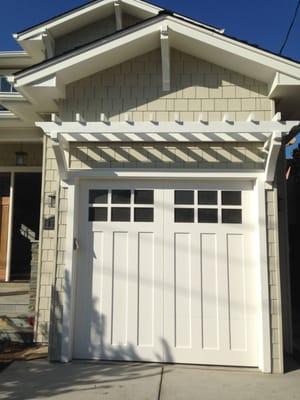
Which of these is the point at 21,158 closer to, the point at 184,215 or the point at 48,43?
the point at 48,43

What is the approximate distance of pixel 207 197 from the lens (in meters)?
5.14

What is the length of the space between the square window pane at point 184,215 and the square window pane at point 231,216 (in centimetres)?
42

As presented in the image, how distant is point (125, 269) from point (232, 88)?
2772 mm

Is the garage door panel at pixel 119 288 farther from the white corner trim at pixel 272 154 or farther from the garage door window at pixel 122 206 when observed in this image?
the white corner trim at pixel 272 154

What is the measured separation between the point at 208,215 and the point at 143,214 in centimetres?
86

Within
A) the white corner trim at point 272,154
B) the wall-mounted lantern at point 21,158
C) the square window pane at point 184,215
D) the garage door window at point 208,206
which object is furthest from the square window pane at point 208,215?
the wall-mounted lantern at point 21,158

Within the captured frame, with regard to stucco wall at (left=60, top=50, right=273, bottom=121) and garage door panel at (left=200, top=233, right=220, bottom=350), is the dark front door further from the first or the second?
garage door panel at (left=200, top=233, right=220, bottom=350)

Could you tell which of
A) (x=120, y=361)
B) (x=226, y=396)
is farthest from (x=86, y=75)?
(x=226, y=396)

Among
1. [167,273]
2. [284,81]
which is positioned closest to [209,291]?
[167,273]

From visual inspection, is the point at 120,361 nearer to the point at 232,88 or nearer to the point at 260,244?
the point at 260,244

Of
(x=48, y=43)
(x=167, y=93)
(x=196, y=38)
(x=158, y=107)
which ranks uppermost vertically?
(x=48, y=43)

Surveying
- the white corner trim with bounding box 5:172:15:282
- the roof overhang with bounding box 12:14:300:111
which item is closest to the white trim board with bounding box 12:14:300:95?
the roof overhang with bounding box 12:14:300:111

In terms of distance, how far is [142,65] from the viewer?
5.25 m

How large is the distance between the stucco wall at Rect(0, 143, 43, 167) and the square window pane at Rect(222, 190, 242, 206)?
14.6 ft
